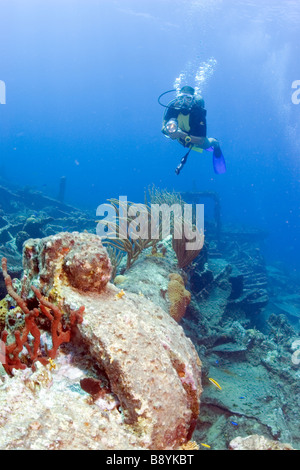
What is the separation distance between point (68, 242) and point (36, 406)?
137 cm

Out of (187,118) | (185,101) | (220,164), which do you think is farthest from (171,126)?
(220,164)

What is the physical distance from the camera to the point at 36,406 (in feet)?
5.13

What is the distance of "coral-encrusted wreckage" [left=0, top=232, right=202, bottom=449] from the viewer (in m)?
1.51

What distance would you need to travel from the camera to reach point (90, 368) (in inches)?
80.0

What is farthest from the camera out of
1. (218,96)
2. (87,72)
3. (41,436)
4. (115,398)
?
(87,72)

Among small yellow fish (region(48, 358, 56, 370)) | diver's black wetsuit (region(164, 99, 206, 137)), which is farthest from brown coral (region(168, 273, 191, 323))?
diver's black wetsuit (region(164, 99, 206, 137))

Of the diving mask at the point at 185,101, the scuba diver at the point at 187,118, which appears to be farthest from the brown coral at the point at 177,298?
the diving mask at the point at 185,101

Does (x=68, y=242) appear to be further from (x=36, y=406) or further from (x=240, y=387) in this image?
(x=240, y=387)

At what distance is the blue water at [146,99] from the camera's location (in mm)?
45125

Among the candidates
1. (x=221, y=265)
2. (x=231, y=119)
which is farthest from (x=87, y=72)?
(x=221, y=265)

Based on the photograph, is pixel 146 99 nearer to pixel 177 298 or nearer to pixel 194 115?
pixel 194 115

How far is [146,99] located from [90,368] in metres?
161

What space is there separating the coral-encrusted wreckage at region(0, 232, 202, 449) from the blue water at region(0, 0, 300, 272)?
5.89 m

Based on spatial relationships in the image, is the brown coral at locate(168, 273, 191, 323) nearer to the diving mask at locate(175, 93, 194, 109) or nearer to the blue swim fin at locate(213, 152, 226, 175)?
the diving mask at locate(175, 93, 194, 109)
